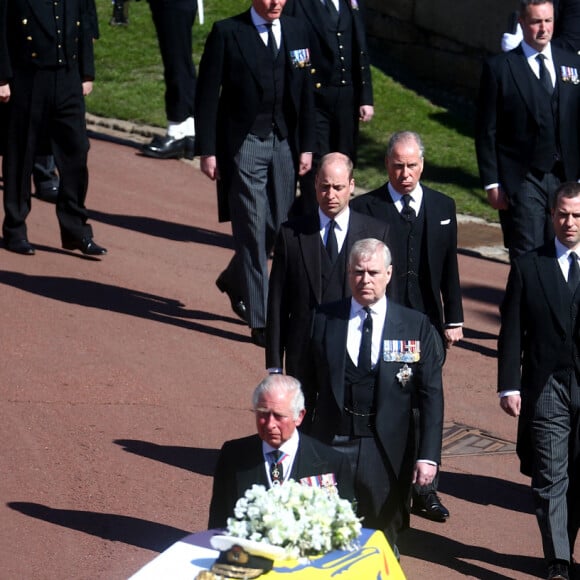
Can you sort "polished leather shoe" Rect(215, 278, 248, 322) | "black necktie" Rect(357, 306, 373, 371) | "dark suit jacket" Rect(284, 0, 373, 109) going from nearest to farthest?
"black necktie" Rect(357, 306, 373, 371) < "polished leather shoe" Rect(215, 278, 248, 322) < "dark suit jacket" Rect(284, 0, 373, 109)

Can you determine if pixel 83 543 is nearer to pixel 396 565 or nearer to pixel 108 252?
pixel 396 565

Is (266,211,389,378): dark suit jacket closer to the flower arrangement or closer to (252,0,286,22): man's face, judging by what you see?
the flower arrangement

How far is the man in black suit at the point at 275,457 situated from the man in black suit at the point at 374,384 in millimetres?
574

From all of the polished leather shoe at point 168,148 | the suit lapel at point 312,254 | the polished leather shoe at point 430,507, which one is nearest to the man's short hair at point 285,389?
the suit lapel at point 312,254

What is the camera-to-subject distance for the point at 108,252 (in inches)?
479

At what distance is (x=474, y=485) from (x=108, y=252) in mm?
4634

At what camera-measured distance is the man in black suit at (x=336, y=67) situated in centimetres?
1103

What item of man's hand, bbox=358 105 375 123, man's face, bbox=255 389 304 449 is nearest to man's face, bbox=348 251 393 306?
man's face, bbox=255 389 304 449

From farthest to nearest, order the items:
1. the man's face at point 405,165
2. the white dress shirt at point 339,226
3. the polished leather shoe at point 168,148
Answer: the polished leather shoe at point 168,148 < the man's face at point 405,165 < the white dress shirt at point 339,226

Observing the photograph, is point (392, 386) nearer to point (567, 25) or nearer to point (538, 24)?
point (538, 24)

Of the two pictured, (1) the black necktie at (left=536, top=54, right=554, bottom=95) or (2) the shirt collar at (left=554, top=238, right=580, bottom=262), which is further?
(1) the black necktie at (left=536, top=54, right=554, bottom=95)

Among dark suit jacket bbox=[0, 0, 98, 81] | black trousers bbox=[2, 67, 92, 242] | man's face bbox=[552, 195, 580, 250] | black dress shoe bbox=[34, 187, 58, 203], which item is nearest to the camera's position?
man's face bbox=[552, 195, 580, 250]

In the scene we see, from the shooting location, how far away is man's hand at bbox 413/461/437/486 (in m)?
6.84

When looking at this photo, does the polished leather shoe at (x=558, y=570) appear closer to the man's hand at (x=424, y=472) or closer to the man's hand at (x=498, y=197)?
the man's hand at (x=424, y=472)
